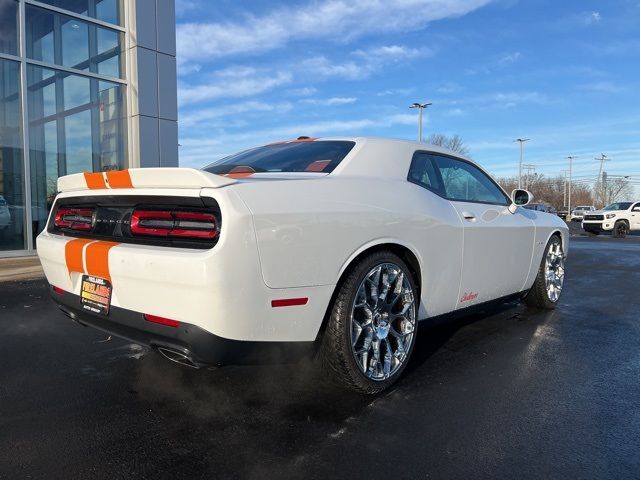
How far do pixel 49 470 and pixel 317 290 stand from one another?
1.36m

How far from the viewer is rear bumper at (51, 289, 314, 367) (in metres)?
2.29

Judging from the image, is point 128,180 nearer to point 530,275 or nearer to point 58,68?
point 530,275

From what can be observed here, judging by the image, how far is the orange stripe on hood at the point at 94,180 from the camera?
2.80 m

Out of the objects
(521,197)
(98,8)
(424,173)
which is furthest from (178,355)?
(98,8)

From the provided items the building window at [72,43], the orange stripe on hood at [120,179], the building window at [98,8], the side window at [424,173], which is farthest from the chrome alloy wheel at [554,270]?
the building window at [98,8]

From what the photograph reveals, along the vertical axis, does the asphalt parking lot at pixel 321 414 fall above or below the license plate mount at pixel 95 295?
below

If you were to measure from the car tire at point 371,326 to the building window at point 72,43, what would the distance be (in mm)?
10592

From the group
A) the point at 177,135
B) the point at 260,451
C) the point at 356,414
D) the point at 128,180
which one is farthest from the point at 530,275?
the point at 177,135

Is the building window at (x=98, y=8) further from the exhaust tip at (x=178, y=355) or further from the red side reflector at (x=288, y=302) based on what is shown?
the red side reflector at (x=288, y=302)

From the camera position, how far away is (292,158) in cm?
328

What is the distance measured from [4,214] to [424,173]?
9574 millimetres

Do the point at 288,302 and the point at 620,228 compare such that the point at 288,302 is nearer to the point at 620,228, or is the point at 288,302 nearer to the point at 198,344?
the point at 198,344

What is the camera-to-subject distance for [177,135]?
1254 centimetres

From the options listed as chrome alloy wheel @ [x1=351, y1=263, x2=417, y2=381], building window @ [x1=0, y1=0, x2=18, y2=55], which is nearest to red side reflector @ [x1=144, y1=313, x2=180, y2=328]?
chrome alloy wheel @ [x1=351, y1=263, x2=417, y2=381]
